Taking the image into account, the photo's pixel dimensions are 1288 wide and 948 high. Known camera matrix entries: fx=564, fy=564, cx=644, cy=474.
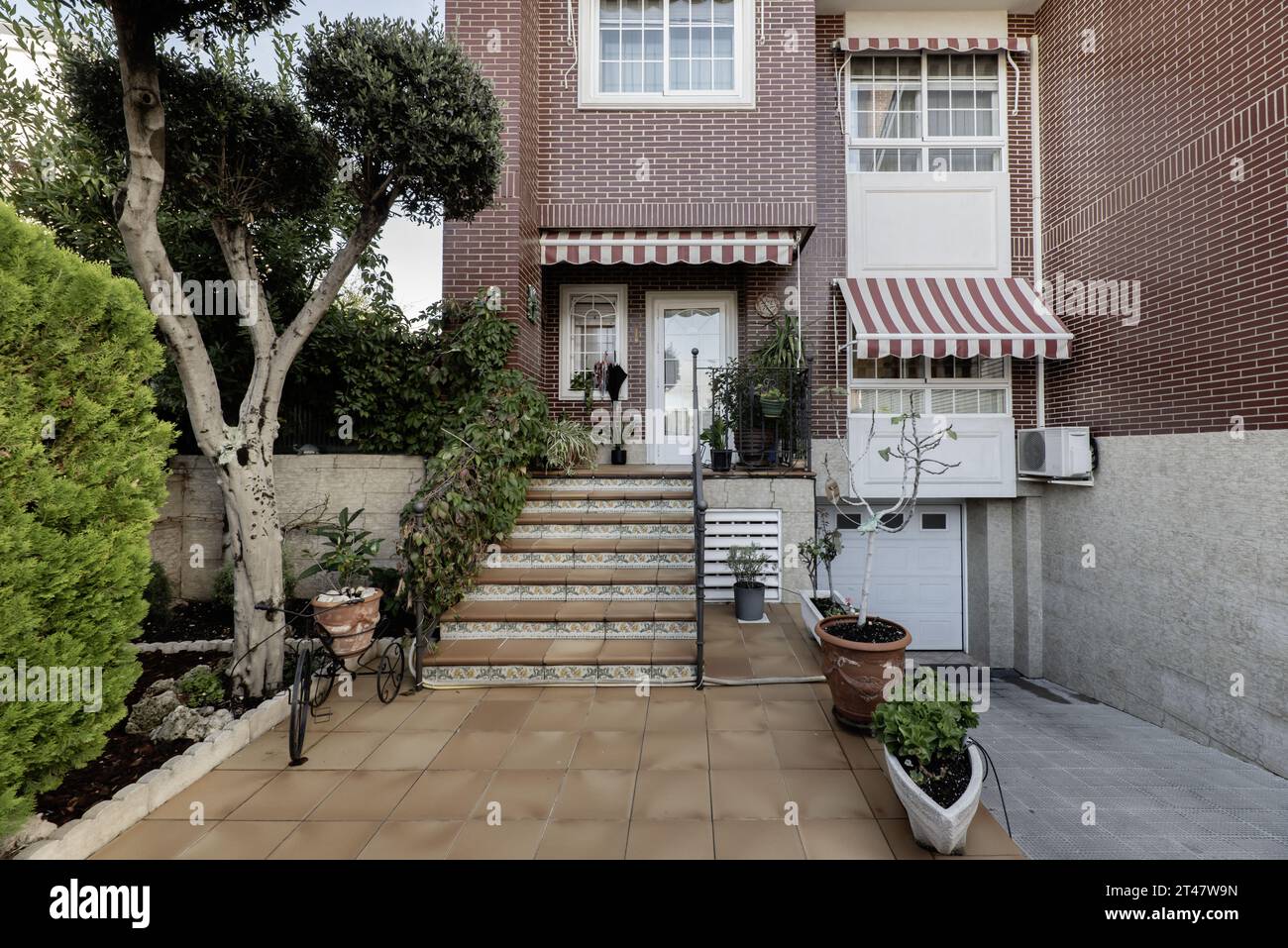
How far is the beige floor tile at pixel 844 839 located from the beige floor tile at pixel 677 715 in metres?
0.94

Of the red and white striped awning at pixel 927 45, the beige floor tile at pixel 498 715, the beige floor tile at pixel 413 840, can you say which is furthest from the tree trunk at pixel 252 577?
the red and white striped awning at pixel 927 45

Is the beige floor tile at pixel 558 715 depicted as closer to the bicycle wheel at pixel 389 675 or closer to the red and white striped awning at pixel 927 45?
the bicycle wheel at pixel 389 675

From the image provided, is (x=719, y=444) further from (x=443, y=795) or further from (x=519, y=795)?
(x=443, y=795)

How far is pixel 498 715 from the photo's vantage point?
3627 millimetres

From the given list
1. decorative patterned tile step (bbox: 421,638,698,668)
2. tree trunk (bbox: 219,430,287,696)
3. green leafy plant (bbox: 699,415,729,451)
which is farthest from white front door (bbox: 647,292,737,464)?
tree trunk (bbox: 219,430,287,696)

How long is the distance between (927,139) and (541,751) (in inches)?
364

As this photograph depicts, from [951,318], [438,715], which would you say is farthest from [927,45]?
[438,715]

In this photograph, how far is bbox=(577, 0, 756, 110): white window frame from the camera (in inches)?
285

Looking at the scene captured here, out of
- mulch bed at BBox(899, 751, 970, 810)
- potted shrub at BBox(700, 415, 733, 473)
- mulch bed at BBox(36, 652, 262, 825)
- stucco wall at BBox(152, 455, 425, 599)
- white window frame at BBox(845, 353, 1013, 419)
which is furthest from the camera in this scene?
white window frame at BBox(845, 353, 1013, 419)

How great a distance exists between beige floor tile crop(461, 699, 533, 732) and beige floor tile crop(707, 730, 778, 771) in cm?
121

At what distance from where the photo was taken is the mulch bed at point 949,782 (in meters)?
2.40

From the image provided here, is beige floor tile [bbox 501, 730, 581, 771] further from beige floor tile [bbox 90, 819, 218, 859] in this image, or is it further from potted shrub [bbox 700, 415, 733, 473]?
potted shrub [bbox 700, 415, 733, 473]

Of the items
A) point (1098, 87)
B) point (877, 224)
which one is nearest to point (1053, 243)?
point (1098, 87)
